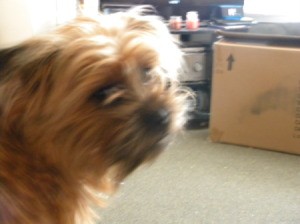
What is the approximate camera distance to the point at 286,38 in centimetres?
212

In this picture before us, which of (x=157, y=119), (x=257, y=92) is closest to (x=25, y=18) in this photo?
(x=157, y=119)

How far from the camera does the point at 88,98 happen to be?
969mm

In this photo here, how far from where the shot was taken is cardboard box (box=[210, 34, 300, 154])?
84.0 inches

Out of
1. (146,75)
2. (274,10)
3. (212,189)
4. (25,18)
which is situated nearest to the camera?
(146,75)

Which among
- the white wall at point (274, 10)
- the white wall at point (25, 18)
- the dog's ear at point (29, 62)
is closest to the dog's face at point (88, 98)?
the dog's ear at point (29, 62)

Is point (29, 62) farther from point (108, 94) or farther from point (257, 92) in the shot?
point (257, 92)

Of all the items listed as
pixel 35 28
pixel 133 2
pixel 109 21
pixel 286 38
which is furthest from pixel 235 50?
pixel 109 21

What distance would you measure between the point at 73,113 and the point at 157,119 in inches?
7.6

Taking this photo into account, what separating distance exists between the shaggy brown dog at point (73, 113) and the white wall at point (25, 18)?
1.21ft

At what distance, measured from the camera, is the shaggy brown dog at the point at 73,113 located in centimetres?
95

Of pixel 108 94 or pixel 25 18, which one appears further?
pixel 25 18

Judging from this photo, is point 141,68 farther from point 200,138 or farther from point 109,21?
point 200,138

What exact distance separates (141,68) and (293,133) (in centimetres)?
137

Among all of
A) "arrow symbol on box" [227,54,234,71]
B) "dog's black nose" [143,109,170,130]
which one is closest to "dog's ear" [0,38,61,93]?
"dog's black nose" [143,109,170,130]
